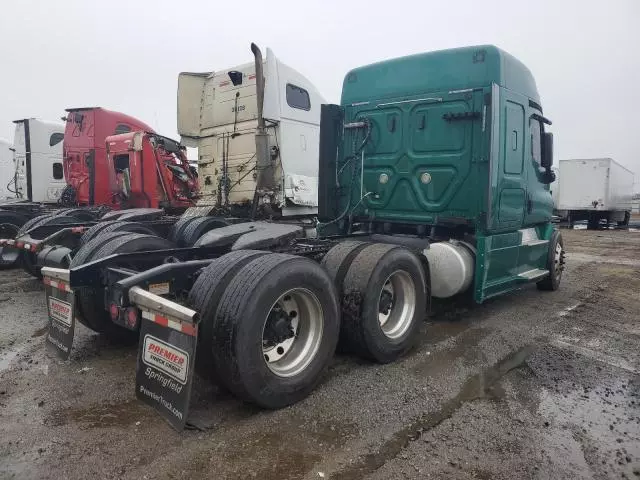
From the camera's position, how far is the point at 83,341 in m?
4.38

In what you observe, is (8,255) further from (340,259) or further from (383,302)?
(383,302)

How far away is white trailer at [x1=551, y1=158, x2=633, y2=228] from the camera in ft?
79.2

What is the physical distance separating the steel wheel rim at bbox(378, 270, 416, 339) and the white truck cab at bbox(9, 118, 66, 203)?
10.8 meters

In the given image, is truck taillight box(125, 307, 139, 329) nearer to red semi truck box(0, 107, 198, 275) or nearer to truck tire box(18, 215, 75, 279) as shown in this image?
red semi truck box(0, 107, 198, 275)

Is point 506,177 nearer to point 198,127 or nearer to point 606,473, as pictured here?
point 606,473

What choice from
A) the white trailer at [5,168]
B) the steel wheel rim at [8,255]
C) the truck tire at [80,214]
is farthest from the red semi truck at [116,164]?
the white trailer at [5,168]

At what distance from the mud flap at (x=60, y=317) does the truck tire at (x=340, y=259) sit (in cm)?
203

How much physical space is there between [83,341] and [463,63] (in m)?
5.13

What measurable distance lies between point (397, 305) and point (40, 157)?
11.9 metres

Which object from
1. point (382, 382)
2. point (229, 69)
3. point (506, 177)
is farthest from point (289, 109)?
point (382, 382)

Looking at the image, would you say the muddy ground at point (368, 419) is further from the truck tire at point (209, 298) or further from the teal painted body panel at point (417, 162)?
the teal painted body panel at point (417, 162)

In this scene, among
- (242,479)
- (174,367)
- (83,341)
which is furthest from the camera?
(83,341)

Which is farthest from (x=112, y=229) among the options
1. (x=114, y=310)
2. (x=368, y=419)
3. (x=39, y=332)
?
(x=368, y=419)

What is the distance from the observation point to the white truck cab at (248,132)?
7.55m
